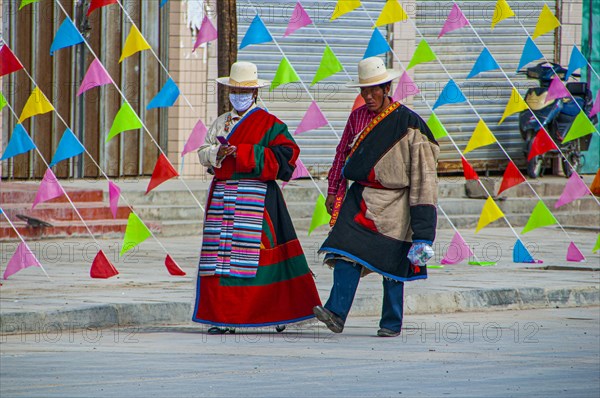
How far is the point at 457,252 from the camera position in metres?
12.5

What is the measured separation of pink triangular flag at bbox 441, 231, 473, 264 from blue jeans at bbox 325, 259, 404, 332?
12.3ft

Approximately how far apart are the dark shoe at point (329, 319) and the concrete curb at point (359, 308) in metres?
1.33

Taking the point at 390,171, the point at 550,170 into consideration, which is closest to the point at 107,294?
the point at 390,171

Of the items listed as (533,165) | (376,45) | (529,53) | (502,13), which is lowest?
(533,165)

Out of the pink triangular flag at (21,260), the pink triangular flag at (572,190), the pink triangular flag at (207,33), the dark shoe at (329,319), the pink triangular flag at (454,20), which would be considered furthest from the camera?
the pink triangular flag at (572,190)

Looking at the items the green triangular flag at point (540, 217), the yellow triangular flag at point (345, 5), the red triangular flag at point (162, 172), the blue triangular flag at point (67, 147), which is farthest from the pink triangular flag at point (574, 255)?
the blue triangular flag at point (67, 147)

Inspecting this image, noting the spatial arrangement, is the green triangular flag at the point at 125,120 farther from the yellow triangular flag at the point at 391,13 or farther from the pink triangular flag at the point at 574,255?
the pink triangular flag at the point at 574,255

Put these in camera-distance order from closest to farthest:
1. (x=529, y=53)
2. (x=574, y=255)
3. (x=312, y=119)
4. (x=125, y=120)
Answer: (x=125, y=120) < (x=312, y=119) < (x=529, y=53) < (x=574, y=255)

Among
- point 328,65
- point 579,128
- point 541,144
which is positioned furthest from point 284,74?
point 579,128

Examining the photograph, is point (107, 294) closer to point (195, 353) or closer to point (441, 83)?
point (195, 353)

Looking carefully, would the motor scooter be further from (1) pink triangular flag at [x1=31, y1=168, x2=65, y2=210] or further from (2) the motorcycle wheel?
(1) pink triangular flag at [x1=31, y1=168, x2=65, y2=210]

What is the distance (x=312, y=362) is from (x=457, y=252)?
5265mm

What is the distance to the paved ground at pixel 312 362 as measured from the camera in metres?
6.61

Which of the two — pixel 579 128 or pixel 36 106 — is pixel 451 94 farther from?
pixel 36 106
